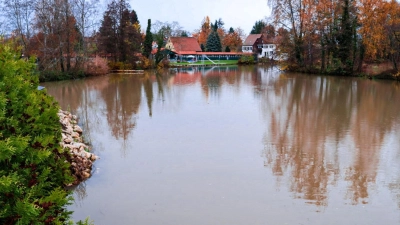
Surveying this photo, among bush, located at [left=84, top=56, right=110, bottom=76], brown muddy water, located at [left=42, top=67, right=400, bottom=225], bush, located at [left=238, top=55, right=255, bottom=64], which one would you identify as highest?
bush, located at [left=238, top=55, right=255, bottom=64]

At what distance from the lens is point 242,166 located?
291 inches

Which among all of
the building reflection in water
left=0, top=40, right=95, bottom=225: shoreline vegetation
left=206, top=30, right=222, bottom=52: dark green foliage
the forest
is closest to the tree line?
left=206, top=30, right=222, bottom=52: dark green foliage

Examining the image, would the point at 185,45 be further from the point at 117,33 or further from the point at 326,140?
the point at 326,140

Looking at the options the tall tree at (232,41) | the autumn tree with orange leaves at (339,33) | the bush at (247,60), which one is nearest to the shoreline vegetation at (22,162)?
the autumn tree with orange leaves at (339,33)

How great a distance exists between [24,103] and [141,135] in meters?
6.99

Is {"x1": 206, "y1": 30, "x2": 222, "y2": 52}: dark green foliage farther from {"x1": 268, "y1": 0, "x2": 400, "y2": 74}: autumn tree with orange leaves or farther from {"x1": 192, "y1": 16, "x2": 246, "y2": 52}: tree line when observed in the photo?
{"x1": 268, "y1": 0, "x2": 400, "y2": 74}: autumn tree with orange leaves

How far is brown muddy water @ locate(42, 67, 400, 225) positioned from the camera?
5.42 metres

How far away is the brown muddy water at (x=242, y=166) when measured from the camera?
5.42 meters

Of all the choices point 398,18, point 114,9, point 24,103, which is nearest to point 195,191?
point 24,103

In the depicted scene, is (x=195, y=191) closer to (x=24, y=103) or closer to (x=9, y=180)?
(x=24, y=103)

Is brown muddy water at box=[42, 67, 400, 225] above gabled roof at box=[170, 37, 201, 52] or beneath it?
beneath

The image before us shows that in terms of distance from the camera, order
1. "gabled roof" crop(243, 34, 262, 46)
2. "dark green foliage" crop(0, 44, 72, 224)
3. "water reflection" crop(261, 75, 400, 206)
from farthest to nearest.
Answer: "gabled roof" crop(243, 34, 262, 46) → "water reflection" crop(261, 75, 400, 206) → "dark green foliage" crop(0, 44, 72, 224)

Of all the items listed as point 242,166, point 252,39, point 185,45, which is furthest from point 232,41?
point 242,166

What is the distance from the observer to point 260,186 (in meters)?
6.36
